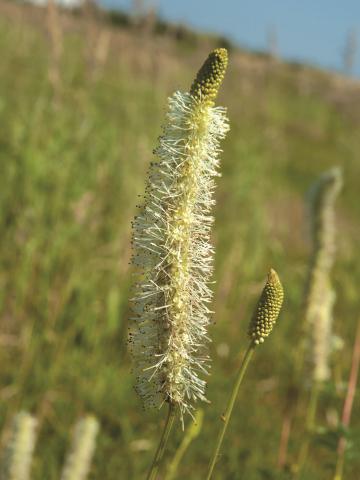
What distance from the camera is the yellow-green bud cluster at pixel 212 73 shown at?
54.9 inches

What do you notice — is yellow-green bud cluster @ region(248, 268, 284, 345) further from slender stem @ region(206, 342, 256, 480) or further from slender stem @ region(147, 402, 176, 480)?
slender stem @ region(147, 402, 176, 480)

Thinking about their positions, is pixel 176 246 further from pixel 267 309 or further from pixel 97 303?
pixel 97 303

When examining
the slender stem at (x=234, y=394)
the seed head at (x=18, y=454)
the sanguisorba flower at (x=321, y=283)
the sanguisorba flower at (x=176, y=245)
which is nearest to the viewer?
the slender stem at (x=234, y=394)

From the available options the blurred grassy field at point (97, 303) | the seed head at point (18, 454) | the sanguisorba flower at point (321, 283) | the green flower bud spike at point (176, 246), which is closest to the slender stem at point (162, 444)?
the green flower bud spike at point (176, 246)

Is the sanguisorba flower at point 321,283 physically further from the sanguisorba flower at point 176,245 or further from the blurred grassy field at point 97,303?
the sanguisorba flower at point 176,245

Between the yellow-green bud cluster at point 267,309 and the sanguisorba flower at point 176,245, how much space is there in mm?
165

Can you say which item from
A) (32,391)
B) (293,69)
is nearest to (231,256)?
(32,391)

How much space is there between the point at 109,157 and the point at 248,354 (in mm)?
4676

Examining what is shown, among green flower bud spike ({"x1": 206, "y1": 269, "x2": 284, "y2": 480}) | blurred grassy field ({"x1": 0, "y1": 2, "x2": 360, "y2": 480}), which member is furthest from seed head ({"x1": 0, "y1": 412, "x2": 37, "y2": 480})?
green flower bud spike ({"x1": 206, "y1": 269, "x2": 284, "y2": 480})

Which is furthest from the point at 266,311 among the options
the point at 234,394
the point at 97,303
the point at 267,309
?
the point at 97,303

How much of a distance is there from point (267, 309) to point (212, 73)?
504mm

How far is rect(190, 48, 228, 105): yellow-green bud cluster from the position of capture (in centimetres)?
140

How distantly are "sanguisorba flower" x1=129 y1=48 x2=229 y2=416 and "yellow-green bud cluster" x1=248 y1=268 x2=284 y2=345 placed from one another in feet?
0.54

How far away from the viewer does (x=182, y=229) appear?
4.80 ft
